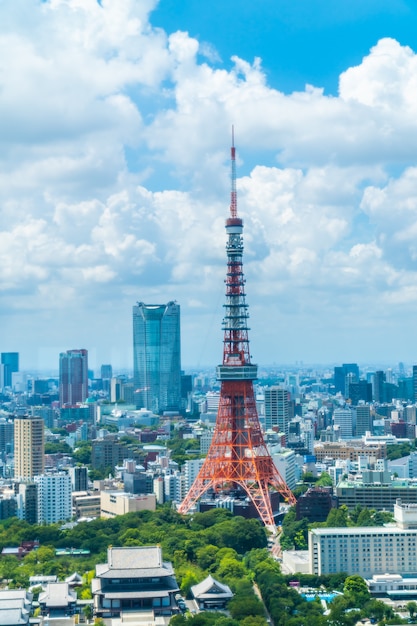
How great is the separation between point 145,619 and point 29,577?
138 inches

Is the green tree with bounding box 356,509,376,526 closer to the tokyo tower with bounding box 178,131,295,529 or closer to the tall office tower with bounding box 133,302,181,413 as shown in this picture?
the tokyo tower with bounding box 178,131,295,529

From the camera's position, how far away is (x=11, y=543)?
2531cm

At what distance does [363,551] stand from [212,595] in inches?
174

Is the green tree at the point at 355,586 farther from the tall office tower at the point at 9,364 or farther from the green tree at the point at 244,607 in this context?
the tall office tower at the point at 9,364

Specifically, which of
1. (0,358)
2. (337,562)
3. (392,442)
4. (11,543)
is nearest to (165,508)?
(11,543)

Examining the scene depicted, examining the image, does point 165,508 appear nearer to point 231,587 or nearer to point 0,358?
point 231,587

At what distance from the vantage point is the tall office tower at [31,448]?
34469mm

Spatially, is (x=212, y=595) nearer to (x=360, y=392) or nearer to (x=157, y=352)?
(x=360, y=392)

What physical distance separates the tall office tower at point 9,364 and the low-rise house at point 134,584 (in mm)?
74405

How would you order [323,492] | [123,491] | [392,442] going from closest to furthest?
[323,492] < [123,491] < [392,442]

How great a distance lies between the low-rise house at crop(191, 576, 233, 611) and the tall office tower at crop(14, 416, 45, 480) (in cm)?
1509

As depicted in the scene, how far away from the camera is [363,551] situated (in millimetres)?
22922

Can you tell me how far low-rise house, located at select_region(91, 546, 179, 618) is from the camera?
19859mm

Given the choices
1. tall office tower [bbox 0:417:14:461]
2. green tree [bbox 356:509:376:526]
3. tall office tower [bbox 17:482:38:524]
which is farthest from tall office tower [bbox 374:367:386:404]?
green tree [bbox 356:509:376:526]
